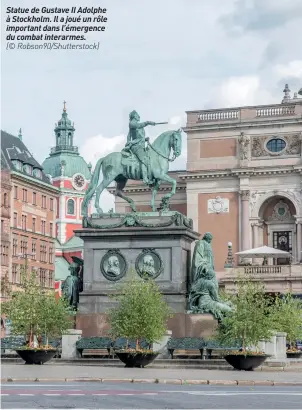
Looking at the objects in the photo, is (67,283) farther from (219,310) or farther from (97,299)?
(219,310)

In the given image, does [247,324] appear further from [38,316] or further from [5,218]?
[5,218]

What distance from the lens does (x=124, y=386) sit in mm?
22125

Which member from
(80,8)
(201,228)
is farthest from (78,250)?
(80,8)

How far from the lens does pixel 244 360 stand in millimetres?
29562

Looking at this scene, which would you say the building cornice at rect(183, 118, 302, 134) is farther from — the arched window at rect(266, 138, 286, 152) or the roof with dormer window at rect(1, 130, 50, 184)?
the roof with dormer window at rect(1, 130, 50, 184)

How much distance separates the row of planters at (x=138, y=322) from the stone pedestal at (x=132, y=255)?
0.96 meters

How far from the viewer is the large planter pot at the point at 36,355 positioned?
31.4 m

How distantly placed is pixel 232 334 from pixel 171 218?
6010 millimetres

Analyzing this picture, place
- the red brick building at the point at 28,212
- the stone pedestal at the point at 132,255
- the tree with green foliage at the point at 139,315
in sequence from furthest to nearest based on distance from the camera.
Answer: the red brick building at the point at 28,212
the stone pedestal at the point at 132,255
the tree with green foliage at the point at 139,315

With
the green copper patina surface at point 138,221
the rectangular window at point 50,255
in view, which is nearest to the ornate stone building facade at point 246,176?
the rectangular window at point 50,255

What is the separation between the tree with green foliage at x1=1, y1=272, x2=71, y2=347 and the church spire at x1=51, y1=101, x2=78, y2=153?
14669 centimetres

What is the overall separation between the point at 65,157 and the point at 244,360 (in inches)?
5794

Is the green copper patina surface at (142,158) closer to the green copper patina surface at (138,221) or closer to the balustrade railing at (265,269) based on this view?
the green copper patina surface at (138,221)

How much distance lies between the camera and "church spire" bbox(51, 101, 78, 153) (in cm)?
18150
